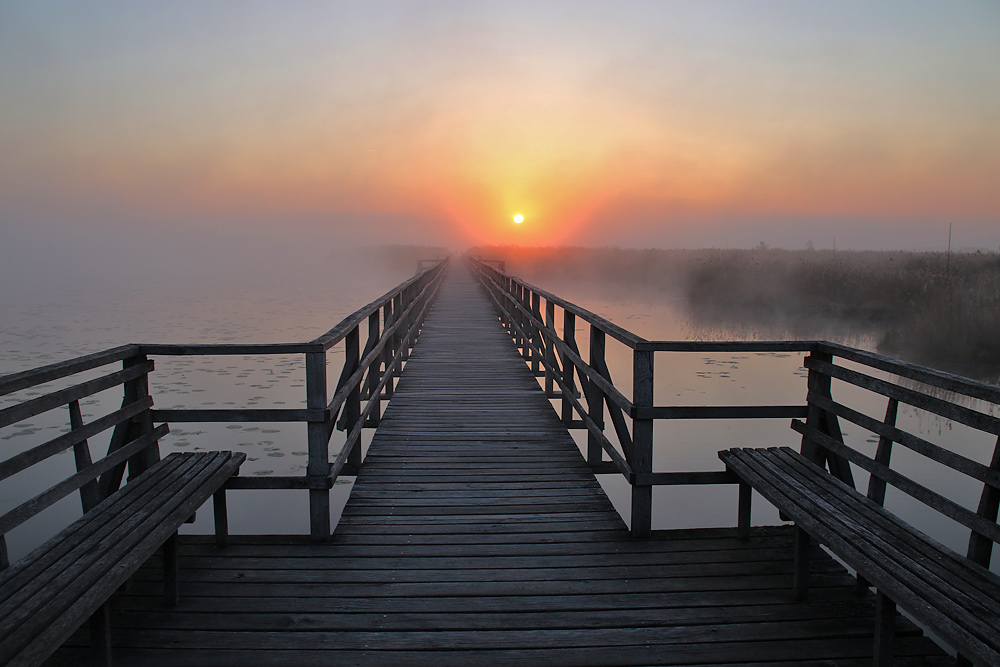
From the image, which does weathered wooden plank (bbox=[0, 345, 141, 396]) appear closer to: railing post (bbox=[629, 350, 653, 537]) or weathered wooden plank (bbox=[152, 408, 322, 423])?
weathered wooden plank (bbox=[152, 408, 322, 423])

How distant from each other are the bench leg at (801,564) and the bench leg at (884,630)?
513 mm

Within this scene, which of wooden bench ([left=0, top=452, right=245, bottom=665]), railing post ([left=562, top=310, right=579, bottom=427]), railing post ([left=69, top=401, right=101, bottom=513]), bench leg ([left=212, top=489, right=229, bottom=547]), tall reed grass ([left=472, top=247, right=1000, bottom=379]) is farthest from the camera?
tall reed grass ([left=472, top=247, right=1000, bottom=379])

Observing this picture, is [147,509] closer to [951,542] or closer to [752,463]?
[752,463]

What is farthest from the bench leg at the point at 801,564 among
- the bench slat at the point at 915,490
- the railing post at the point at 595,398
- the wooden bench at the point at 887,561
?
the railing post at the point at 595,398

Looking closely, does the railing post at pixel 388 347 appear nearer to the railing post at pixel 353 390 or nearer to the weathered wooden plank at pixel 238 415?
the railing post at pixel 353 390

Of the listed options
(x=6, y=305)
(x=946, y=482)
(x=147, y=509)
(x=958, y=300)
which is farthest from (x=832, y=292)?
(x=6, y=305)

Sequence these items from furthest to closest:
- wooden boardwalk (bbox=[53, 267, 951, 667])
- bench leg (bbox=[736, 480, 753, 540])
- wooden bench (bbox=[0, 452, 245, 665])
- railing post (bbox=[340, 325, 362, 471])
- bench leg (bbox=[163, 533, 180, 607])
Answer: railing post (bbox=[340, 325, 362, 471]), bench leg (bbox=[736, 480, 753, 540]), bench leg (bbox=[163, 533, 180, 607]), wooden boardwalk (bbox=[53, 267, 951, 667]), wooden bench (bbox=[0, 452, 245, 665])

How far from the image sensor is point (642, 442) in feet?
11.1

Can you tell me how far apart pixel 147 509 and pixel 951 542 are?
21.0 ft

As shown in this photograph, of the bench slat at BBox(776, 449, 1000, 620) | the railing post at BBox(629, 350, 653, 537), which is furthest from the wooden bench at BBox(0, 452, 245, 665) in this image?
the bench slat at BBox(776, 449, 1000, 620)

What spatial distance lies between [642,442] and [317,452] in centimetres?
177

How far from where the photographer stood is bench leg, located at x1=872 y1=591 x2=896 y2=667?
2.21m

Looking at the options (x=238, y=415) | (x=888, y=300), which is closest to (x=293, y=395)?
(x=238, y=415)

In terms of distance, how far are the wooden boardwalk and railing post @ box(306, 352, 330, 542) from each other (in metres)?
0.12
